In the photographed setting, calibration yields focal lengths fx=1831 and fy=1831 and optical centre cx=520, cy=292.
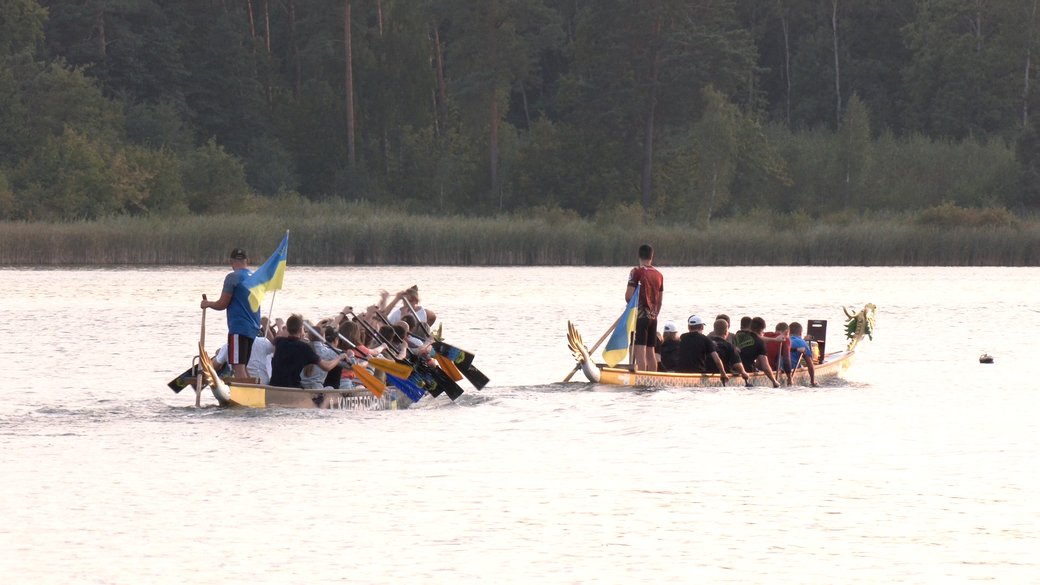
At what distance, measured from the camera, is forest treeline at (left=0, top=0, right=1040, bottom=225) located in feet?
215

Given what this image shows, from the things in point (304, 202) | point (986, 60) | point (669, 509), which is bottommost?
point (669, 509)

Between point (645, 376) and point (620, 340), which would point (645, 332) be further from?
point (645, 376)

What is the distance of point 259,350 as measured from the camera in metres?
21.2

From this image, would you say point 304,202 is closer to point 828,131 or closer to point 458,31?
point 458,31

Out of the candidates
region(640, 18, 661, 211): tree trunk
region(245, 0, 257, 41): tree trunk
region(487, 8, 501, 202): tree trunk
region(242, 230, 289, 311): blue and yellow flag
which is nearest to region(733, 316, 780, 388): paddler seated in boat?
region(242, 230, 289, 311): blue and yellow flag

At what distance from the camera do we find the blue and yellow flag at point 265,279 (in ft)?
68.8

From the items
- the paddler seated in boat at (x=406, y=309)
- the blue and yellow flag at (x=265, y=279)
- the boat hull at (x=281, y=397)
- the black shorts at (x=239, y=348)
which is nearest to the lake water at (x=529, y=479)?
the boat hull at (x=281, y=397)

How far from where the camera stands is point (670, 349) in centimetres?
2362

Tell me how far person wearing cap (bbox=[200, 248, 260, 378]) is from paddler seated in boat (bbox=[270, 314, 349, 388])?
338mm

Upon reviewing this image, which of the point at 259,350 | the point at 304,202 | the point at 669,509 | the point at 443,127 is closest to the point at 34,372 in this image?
the point at 259,350

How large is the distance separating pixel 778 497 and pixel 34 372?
1373cm

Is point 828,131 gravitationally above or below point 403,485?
above

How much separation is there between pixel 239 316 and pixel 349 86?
53.0 metres

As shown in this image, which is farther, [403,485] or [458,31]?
[458,31]
